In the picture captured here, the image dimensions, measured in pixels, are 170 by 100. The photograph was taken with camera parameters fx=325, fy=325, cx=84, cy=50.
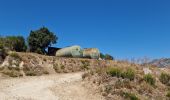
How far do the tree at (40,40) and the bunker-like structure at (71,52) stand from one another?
10.9 ft

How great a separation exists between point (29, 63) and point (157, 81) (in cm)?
1565

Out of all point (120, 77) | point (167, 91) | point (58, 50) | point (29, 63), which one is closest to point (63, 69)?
point (29, 63)

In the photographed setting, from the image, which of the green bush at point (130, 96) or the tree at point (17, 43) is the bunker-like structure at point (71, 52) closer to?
the tree at point (17, 43)

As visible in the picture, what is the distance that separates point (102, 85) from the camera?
88.6 ft

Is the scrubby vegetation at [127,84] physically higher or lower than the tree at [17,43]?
lower

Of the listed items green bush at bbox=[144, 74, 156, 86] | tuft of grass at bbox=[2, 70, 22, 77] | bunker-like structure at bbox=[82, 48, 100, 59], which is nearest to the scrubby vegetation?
green bush at bbox=[144, 74, 156, 86]

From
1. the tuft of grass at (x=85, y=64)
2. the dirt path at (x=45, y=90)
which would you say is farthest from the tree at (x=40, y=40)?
the dirt path at (x=45, y=90)

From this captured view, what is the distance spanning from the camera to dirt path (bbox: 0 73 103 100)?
22750 mm

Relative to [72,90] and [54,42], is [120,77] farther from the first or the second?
[54,42]

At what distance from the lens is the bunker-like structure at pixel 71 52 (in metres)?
47.5

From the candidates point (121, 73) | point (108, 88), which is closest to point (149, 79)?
point (121, 73)

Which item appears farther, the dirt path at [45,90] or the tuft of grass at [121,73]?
the tuft of grass at [121,73]

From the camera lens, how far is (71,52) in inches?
1875

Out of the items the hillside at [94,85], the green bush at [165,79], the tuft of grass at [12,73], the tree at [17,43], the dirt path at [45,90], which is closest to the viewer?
the dirt path at [45,90]
